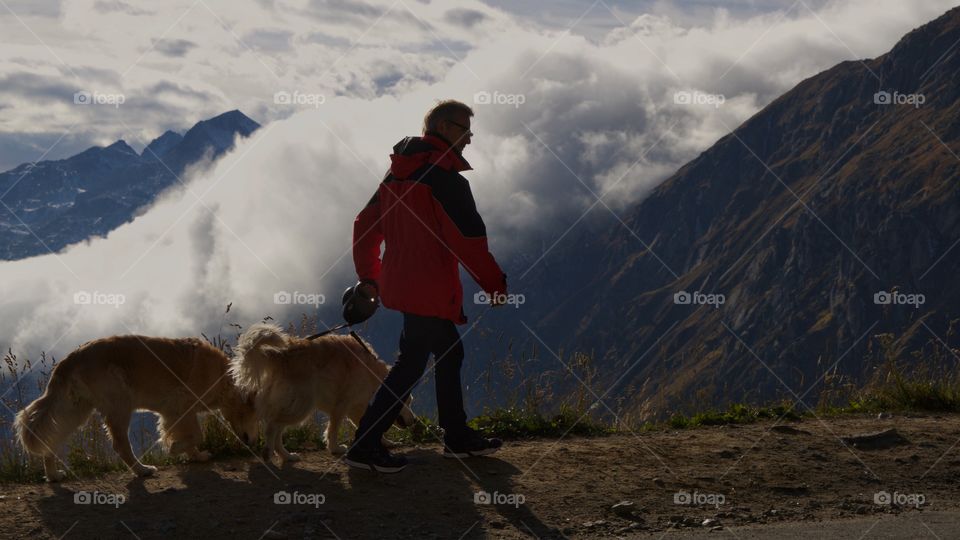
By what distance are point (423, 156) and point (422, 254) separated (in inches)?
32.6

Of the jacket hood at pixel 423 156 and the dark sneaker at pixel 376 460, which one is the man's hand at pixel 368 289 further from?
the dark sneaker at pixel 376 460

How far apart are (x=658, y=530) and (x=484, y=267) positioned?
2.47 m

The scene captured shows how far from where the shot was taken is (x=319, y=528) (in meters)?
6.62

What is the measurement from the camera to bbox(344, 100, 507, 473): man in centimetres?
761

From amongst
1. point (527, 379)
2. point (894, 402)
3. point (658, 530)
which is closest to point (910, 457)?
point (894, 402)

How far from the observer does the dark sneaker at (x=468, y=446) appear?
28.0ft

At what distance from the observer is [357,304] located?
8.20 m

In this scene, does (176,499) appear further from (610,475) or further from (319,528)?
(610,475)

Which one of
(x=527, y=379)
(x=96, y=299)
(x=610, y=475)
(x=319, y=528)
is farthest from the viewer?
(x=96, y=299)

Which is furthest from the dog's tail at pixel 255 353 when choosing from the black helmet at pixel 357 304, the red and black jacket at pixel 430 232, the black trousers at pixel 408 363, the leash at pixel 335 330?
the red and black jacket at pixel 430 232

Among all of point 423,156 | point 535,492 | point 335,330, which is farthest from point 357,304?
point 535,492

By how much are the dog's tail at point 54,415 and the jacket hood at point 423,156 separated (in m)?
3.58

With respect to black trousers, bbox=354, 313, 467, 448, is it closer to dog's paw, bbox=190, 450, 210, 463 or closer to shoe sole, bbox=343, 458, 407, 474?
shoe sole, bbox=343, 458, 407, 474

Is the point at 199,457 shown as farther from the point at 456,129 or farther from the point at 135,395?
the point at 456,129
